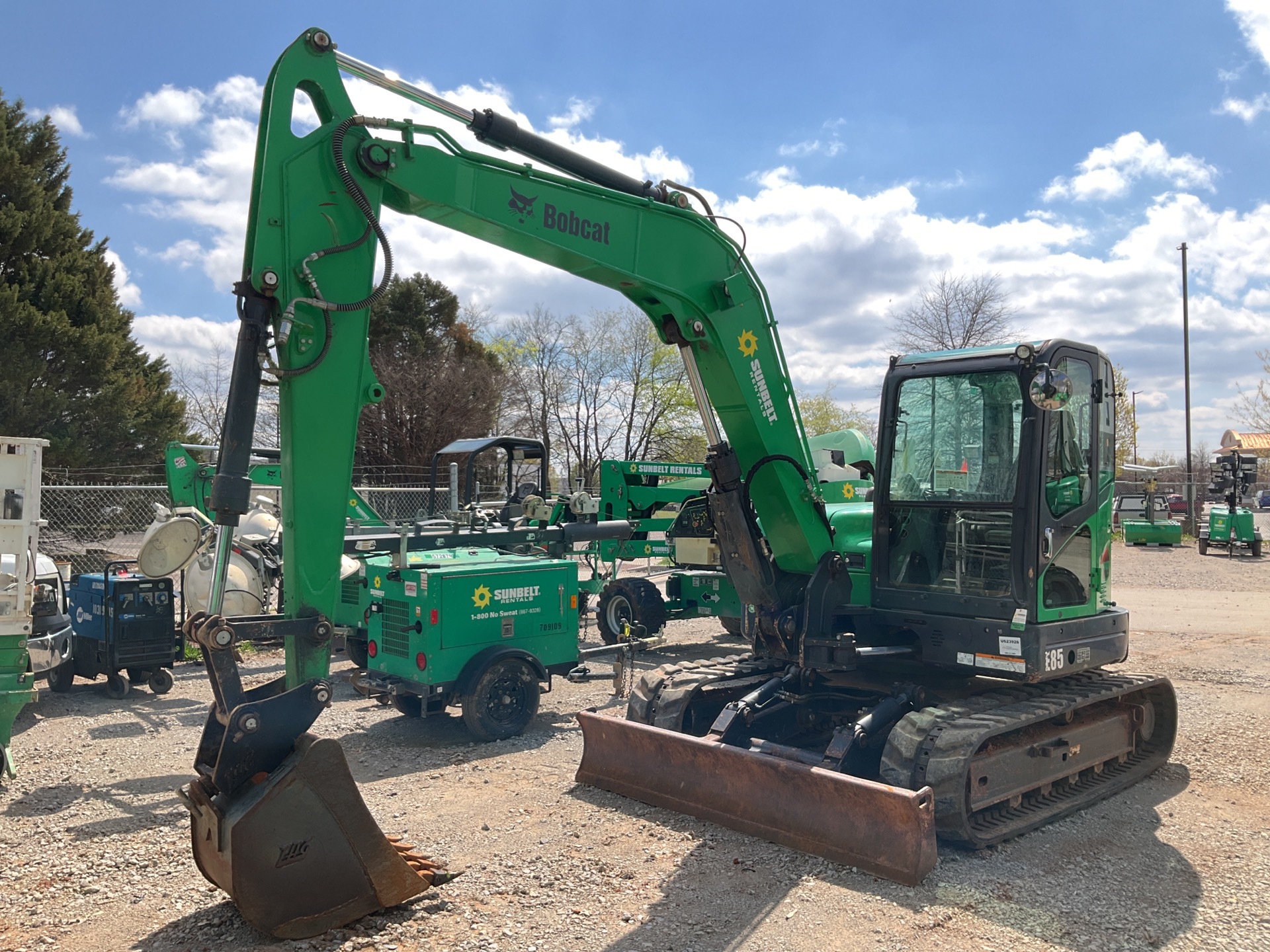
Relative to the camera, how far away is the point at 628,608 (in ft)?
40.4

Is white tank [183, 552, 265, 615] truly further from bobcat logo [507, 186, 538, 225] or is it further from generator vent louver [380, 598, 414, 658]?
bobcat logo [507, 186, 538, 225]

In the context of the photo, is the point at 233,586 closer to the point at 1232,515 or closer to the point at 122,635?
the point at 122,635

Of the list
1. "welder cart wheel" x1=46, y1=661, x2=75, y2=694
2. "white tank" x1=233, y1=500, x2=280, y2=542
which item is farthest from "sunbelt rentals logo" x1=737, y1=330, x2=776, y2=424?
"white tank" x1=233, y1=500, x2=280, y2=542

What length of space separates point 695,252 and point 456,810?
3737 millimetres

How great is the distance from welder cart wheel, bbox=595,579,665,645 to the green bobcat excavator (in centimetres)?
521

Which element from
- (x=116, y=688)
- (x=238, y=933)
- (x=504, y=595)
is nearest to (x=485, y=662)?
(x=504, y=595)

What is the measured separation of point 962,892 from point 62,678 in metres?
8.40

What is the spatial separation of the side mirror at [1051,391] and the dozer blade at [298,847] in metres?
4.16

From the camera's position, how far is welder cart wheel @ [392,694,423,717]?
26.0 ft

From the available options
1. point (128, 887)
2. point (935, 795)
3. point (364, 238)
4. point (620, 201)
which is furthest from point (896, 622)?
point (128, 887)

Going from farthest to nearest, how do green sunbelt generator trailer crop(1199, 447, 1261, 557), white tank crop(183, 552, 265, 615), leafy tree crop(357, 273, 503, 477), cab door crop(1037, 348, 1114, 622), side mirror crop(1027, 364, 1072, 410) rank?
1. leafy tree crop(357, 273, 503, 477)
2. green sunbelt generator trailer crop(1199, 447, 1261, 557)
3. white tank crop(183, 552, 265, 615)
4. cab door crop(1037, 348, 1114, 622)
5. side mirror crop(1027, 364, 1072, 410)

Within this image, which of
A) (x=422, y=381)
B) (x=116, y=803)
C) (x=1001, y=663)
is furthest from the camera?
(x=422, y=381)

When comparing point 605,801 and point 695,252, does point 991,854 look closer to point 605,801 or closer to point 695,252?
point 605,801

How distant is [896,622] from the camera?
6.20 m
